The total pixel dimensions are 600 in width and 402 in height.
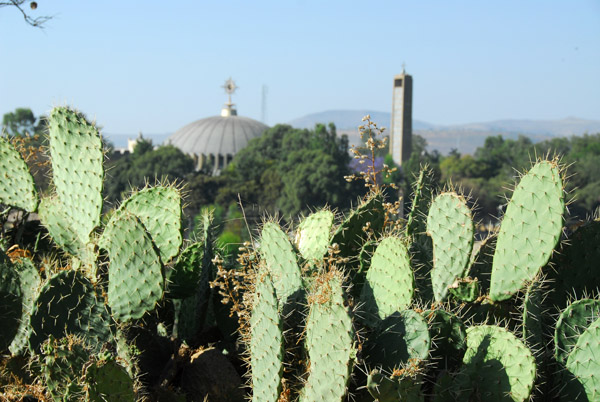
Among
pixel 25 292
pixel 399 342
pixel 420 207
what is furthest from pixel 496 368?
pixel 25 292

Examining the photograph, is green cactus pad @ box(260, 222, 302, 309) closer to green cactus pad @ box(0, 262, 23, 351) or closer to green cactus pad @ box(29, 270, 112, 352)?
green cactus pad @ box(29, 270, 112, 352)

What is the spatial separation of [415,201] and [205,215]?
2.61 ft

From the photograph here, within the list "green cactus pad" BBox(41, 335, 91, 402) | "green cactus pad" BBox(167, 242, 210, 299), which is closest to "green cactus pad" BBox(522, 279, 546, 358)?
"green cactus pad" BBox(167, 242, 210, 299)

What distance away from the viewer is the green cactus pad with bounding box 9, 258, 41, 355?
2.70 m

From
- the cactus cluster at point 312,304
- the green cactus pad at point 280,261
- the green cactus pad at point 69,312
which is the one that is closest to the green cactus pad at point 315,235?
the cactus cluster at point 312,304

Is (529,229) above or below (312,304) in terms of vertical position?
above

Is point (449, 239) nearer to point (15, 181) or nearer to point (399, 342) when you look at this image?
point (399, 342)

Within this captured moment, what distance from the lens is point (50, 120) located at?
9.96 feet

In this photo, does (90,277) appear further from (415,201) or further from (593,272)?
(593,272)

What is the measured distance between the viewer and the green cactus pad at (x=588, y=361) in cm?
217

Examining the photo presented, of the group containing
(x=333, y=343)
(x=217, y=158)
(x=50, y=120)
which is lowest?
(x=217, y=158)

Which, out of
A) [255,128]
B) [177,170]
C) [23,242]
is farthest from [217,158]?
[23,242]

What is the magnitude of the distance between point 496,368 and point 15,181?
2081mm

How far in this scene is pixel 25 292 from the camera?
2.73m
